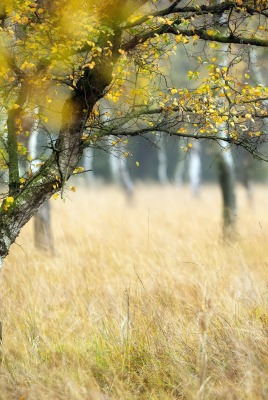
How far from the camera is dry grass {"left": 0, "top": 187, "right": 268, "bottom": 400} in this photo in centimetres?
425

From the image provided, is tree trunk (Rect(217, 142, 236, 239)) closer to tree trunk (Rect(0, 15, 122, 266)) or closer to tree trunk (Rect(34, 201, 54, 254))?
tree trunk (Rect(34, 201, 54, 254))

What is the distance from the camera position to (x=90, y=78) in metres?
4.89

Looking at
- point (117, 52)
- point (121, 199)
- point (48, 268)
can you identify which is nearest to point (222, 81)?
point (117, 52)

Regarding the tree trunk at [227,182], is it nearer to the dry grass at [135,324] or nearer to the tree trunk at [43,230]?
the dry grass at [135,324]

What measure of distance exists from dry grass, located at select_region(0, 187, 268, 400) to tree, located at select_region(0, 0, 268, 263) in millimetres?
1107

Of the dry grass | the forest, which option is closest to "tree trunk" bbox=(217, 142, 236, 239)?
the dry grass

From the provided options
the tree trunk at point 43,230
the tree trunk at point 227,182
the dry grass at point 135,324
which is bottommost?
the dry grass at point 135,324

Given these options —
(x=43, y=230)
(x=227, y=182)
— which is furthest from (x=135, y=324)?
(x=227, y=182)

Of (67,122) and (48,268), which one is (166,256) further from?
(67,122)

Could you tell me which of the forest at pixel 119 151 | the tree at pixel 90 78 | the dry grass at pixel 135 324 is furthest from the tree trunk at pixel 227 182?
the tree at pixel 90 78

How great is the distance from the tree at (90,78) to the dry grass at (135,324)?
3.63 ft

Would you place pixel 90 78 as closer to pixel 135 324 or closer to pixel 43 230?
pixel 135 324

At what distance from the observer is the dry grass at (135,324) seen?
4250 mm

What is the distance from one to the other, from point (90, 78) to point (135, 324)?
2.40 metres
